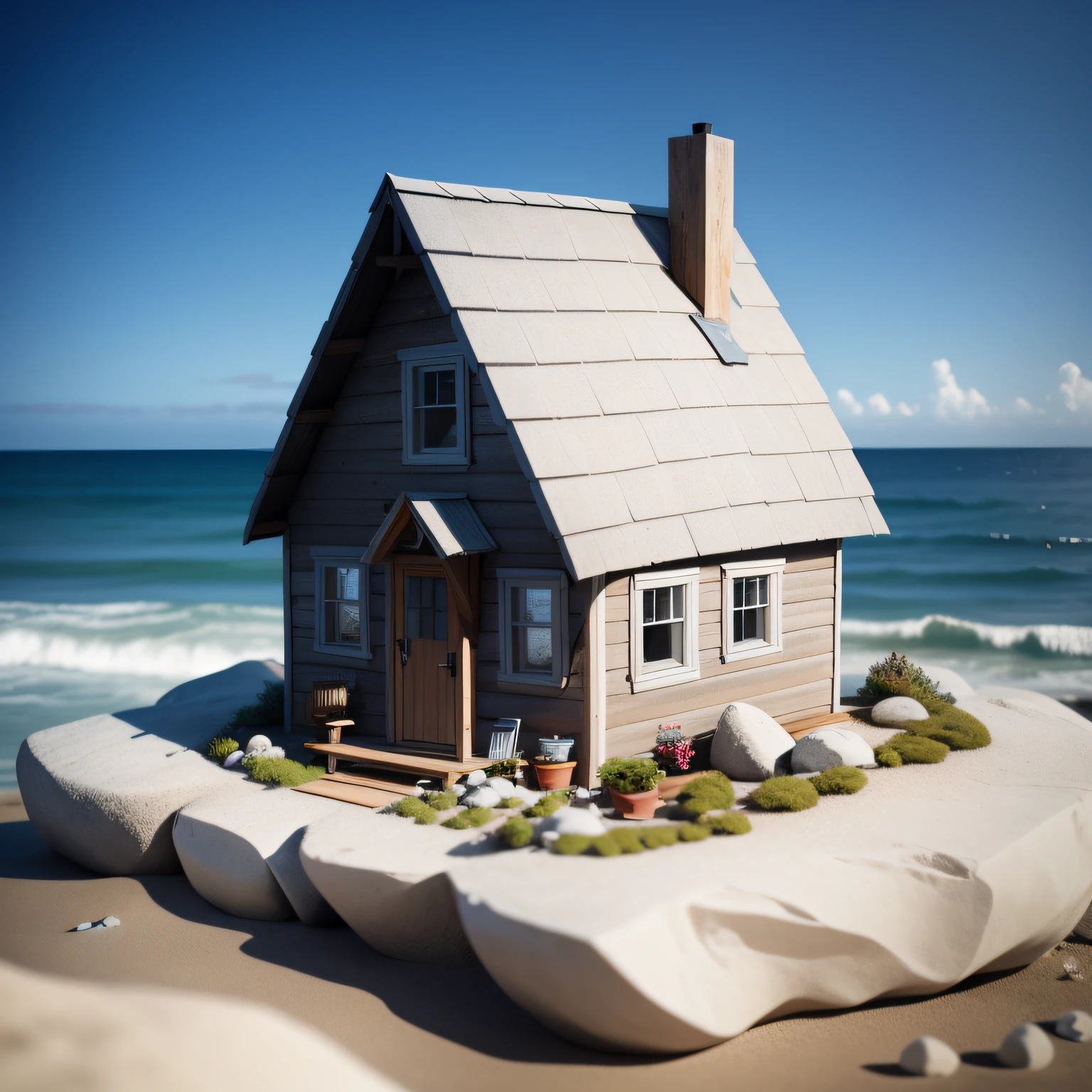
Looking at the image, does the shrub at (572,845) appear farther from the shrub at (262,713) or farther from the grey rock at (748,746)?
the shrub at (262,713)

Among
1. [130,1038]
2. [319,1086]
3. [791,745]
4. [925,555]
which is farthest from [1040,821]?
[925,555]

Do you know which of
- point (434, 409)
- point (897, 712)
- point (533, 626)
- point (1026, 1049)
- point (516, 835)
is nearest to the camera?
point (1026, 1049)

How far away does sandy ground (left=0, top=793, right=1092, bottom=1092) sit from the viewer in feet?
26.1

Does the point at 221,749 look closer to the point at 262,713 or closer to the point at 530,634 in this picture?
the point at 262,713

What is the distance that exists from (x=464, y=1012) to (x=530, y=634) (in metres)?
4.07

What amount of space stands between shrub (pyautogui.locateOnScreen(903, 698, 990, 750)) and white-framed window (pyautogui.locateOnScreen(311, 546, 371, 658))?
7.00 meters

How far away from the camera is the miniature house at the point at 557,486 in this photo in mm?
10945

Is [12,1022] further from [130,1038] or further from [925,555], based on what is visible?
[925,555]

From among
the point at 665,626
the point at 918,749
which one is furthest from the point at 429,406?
the point at 918,749

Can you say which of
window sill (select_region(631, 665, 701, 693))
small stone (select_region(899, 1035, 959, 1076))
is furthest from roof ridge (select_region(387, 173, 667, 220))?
small stone (select_region(899, 1035, 959, 1076))

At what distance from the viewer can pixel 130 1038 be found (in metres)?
8.39

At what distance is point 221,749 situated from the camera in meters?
12.8

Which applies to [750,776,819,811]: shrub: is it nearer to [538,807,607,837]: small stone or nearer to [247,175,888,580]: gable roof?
[538,807,607,837]: small stone

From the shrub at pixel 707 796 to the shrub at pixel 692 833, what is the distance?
18.3 inches
